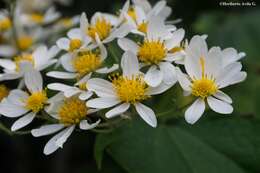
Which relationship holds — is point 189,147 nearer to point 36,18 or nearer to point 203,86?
point 203,86

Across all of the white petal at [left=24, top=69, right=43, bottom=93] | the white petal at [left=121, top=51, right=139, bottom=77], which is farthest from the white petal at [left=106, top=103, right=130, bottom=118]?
the white petal at [left=24, top=69, right=43, bottom=93]

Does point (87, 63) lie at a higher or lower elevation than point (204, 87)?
higher

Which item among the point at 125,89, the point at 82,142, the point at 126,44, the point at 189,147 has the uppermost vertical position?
the point at 126,44

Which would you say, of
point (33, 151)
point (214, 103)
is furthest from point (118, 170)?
point (214, 103)

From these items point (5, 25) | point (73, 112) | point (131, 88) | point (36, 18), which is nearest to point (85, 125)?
point (73, 112)

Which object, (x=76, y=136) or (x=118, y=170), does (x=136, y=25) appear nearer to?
(x=118, y=170)

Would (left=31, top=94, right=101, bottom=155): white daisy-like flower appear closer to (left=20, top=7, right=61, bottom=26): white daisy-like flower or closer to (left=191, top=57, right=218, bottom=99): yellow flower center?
(left=191, top=57, right=218, bottom=99): yellow flower center
